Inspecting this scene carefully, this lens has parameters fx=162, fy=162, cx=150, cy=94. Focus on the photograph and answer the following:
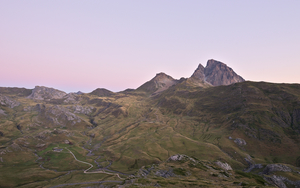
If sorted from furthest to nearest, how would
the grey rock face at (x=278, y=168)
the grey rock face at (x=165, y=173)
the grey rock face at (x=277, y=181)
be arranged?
the grey rock face at (x=278, y=168) → the grey rock face at (x=165, y=173) → the grey rock face at (x=277, y=181)

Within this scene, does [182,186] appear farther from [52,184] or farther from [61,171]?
[61,171]

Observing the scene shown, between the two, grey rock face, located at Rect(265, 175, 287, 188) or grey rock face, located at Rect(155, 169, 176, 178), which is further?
grey rock face, located at Rect(155, 169, 176, 178)

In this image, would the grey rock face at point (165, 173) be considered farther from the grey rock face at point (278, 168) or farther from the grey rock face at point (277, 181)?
the grey rock face at point (278, 168)

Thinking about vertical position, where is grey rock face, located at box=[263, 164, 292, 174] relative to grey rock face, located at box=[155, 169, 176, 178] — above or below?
below

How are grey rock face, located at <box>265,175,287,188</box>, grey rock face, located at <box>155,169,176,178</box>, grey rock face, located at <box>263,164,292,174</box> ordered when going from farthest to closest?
grey rock face, located at <box>263,164,292,174</box> < grey rock face, located at <box>155,169,176,178</box> < grey rock face, located at <box>265,175,287,188</box>

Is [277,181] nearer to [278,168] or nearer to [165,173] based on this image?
[278,168]

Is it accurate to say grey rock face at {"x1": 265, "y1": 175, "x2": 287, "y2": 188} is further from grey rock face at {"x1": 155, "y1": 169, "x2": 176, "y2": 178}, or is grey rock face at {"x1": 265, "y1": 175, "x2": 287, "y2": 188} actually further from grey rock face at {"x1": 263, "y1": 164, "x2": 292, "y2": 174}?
grey rock face at {"x1": 155, "y1": 169, "x2": 176, "y2": 178}

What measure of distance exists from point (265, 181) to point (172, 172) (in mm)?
71978

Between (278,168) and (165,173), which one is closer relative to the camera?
(165,173)

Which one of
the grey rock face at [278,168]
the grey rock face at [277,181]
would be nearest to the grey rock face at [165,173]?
the grey rock face at [277,181]

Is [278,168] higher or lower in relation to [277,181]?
higher

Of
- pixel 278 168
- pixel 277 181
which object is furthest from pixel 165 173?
pixel 278 168

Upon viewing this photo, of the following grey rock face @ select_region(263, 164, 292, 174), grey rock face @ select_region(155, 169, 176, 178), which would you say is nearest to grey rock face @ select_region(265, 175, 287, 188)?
grey rock face @ select_region(263, 164, 292, 174)

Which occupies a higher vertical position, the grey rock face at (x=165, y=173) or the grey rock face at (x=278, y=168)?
the grey rock face at (x=165, y=173)
